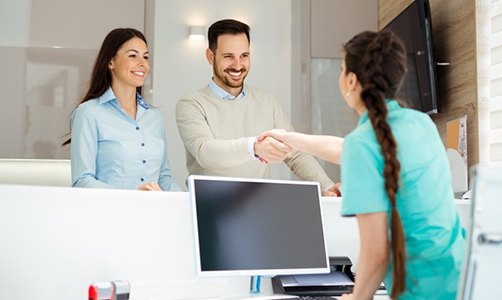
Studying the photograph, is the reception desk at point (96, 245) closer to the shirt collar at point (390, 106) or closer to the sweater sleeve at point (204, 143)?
the sweater sleeve at point (204, 143)

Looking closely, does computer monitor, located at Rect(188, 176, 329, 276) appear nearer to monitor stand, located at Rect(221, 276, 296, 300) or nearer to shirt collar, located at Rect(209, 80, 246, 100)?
monitor stand, located at Rect(221, 276, 296, 300)

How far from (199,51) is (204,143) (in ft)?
6.64

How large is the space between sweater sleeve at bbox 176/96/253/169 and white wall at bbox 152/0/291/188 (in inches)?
60.8

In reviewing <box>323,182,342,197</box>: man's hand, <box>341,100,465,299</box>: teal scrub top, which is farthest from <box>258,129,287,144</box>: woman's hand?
<box>341,100,465,299</box>: teal scrub top

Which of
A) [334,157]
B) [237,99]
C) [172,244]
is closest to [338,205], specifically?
[334,157]

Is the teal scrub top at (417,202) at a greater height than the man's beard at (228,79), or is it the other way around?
the man's beard at (228,79)

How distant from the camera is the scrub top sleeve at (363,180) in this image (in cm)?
135

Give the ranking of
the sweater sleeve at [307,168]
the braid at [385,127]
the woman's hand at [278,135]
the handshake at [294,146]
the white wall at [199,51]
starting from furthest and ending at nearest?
the white wall at [199,51] < the sweater sleeve at [307,168] < the woman's hand at [278,135] < the handshake at [294,146] < the braid at [385,127]

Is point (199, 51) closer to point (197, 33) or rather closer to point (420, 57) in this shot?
point (197, 33)

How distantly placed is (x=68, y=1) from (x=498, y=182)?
147 inches

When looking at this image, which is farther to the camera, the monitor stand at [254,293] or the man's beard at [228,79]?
the man's beard at [228,79]

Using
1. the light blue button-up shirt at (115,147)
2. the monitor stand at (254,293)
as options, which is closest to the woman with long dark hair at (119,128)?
the light blue button-up shirt at (115,147)

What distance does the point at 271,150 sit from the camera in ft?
8.65

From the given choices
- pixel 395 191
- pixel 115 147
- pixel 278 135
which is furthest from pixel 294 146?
pixel 395 191
